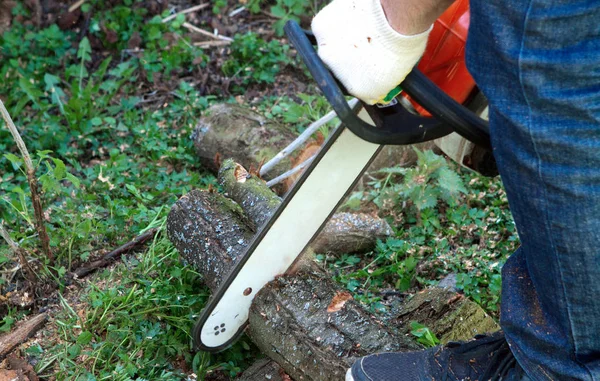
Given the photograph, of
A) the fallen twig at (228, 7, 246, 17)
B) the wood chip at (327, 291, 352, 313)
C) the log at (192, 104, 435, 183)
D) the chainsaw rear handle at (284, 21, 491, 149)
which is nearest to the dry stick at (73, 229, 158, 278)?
the log at (192, 104, 435, 183)

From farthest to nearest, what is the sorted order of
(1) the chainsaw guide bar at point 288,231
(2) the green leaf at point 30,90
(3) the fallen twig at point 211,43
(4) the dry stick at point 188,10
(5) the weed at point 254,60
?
(4) the dry stick at point 188,10, (3) the fallen twig at point 211,43, (5) the weed at point 254,60, (2) the green leaf at point 30,90, (1) the chainsaw guide bar at point 288,231

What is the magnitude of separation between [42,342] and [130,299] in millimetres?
323

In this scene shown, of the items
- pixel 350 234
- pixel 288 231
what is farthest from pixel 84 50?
pixel 288 231

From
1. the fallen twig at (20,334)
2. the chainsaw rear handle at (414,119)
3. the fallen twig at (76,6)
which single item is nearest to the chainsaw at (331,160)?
the chainsaw rear handle at (414,119)

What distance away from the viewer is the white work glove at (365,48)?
154 cm

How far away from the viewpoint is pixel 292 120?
3.46 metres

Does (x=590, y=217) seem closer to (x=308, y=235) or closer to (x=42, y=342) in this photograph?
(x=308, y=235)

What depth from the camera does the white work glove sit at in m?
1.54

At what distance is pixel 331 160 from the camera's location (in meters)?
1.93

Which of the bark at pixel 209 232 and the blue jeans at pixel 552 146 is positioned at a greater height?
the blue jeans at pixel 552 146

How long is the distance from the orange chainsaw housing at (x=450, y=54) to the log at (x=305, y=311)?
670mm

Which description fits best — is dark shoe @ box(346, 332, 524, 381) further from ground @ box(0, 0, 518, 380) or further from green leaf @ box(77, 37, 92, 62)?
green leaf @ box(77, 37, 92, 62)

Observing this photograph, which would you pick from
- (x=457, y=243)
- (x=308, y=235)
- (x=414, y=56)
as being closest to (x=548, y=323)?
(x=414, y=56)

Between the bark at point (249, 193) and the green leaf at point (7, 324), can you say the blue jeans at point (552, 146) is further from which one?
the green leaf at point (7, 324)
